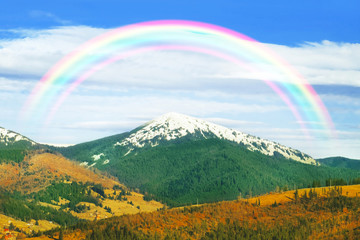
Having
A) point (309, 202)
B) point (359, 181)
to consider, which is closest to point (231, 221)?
point (309, 202)

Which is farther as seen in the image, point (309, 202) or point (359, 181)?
point (359, 181)

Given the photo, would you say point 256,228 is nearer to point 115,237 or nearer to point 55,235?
point 115,237

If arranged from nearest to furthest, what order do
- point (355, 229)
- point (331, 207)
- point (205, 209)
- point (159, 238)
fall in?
point (355, 229) → point (159, 238) → point (331, 207) → point (205, 209)

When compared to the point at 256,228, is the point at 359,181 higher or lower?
higher

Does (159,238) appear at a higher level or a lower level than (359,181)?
lower

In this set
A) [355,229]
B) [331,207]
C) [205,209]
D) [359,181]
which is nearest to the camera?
[355,229]

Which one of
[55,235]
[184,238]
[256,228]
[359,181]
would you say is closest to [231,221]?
[256,228]

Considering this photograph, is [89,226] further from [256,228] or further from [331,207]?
[331,207]

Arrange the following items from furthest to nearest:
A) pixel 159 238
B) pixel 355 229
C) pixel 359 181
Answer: pixel 359 181 < pixel 159 238 < pixel 355 229

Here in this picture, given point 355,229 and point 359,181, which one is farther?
point 359,181
